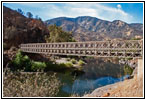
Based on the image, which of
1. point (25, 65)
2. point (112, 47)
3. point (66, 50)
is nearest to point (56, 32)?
point (25, 65)

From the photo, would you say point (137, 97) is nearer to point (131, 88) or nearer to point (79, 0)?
point (131, 88)

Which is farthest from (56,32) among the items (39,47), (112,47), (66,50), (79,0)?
(79,0)

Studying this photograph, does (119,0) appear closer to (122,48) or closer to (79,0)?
(79,0)

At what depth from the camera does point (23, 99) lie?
4.18 meters

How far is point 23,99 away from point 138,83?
10.5 feet

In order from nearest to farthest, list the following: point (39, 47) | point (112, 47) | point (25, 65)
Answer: point (112, 47), point (25, 65), point (39, 47)

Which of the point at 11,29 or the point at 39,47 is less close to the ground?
the point at 11,29

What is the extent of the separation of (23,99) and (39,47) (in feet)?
47.9

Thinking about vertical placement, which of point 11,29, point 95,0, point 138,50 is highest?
A: point 11,29

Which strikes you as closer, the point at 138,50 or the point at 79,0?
the point at 79,0

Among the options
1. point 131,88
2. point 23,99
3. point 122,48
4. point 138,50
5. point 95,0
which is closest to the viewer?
point 23,99

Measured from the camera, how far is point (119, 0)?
5.51 metres

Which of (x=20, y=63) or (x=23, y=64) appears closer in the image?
(x=20, y=63)

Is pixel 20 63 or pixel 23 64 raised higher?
pixel 20 63
